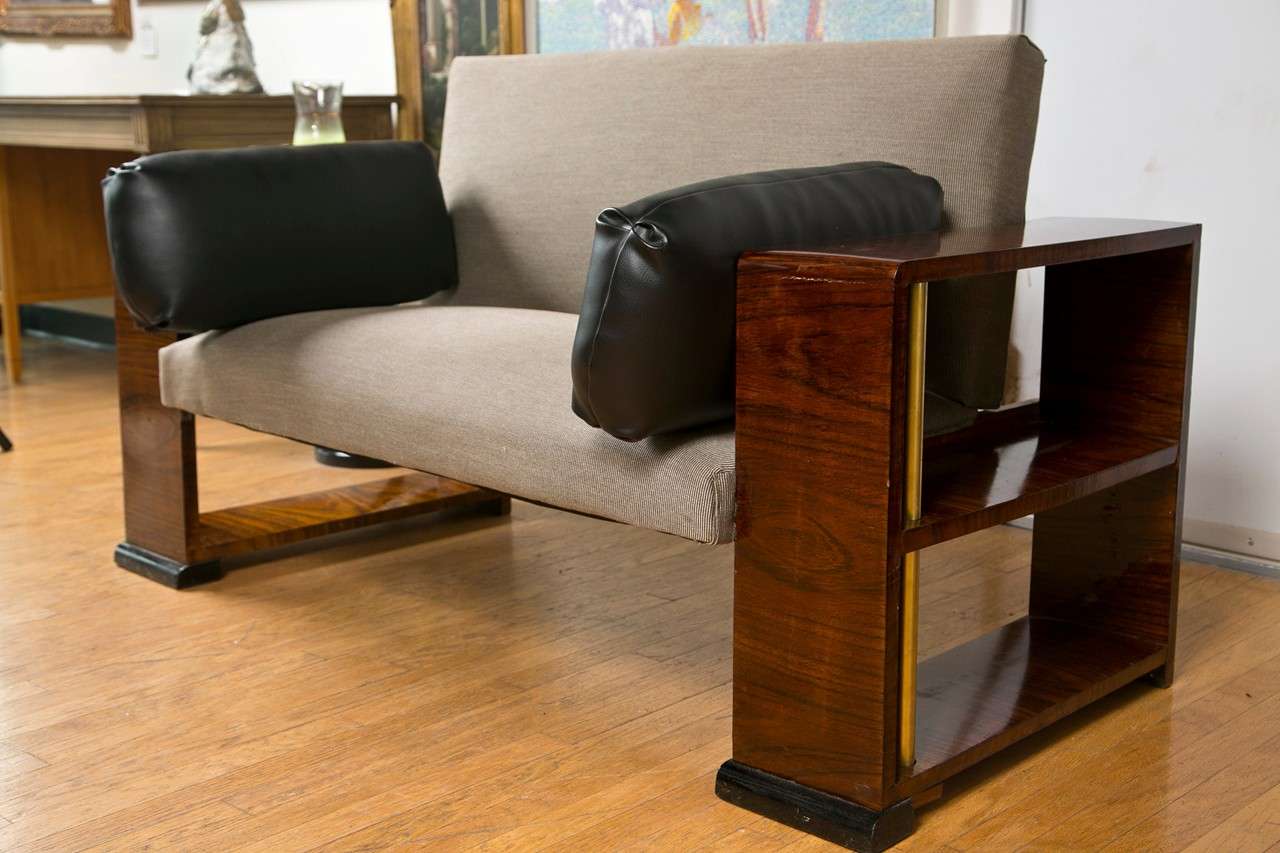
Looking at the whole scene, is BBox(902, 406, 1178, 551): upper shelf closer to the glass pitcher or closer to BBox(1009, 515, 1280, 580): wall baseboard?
BBox(1009, 515, 1280, 580): wall baseboard

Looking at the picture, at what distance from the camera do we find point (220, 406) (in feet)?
6.80

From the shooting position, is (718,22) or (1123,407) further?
(718,22)

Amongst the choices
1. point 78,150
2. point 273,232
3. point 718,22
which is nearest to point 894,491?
point 273,232

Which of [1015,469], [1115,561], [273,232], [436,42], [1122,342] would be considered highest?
[436,42]

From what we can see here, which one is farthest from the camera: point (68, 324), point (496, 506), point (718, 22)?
point (68, 324)

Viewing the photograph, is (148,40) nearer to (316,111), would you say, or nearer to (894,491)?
(316,111)

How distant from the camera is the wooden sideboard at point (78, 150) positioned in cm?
315

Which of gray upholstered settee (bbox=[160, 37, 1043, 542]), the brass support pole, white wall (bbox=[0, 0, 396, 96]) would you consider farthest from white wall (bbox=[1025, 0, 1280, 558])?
white wall (bbox=[0, 0, 396, 96])

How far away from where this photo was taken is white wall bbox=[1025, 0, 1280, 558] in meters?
2.14

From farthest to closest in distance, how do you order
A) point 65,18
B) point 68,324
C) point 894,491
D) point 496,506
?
point 68,324 → point 65,18 → point 496,506 → point 894,491

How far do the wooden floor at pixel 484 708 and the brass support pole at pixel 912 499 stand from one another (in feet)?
0.36

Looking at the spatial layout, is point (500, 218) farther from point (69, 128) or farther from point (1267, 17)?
point (69, 128)

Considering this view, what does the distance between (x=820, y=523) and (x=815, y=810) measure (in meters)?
0.29

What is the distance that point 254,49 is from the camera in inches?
155
